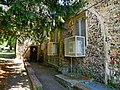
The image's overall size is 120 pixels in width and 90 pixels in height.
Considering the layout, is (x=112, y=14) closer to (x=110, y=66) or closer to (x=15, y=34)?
(x=110, y=66)

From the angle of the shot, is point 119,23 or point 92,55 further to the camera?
point 92,55

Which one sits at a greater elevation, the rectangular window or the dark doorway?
the rectangular window

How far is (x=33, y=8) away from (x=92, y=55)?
3.66 metres

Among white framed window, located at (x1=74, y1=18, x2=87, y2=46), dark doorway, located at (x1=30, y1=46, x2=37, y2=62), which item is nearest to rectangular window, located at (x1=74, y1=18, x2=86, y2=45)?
white framed window, located at (x1=74, y1=18, x2=87, y2=46)

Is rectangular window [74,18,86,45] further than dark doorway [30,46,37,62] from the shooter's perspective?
No

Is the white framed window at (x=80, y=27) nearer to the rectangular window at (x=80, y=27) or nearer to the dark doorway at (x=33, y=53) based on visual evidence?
the rectangular window at (x=80, y=27)

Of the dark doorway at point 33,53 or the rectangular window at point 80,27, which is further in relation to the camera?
the dark doorway at point 33,53

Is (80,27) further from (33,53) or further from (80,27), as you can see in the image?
(33,53)

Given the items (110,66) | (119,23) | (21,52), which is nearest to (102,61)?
(110,66)

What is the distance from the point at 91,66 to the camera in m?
7.83

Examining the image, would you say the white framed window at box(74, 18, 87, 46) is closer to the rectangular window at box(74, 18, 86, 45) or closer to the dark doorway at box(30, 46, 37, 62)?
the rectangular window at box(74, 18, 86, 45)

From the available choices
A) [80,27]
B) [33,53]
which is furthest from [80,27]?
[33,53]

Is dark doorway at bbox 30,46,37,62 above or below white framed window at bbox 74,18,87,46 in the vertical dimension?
below

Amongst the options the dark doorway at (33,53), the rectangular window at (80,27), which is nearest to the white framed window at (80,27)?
the rectangular window at (80,27)
